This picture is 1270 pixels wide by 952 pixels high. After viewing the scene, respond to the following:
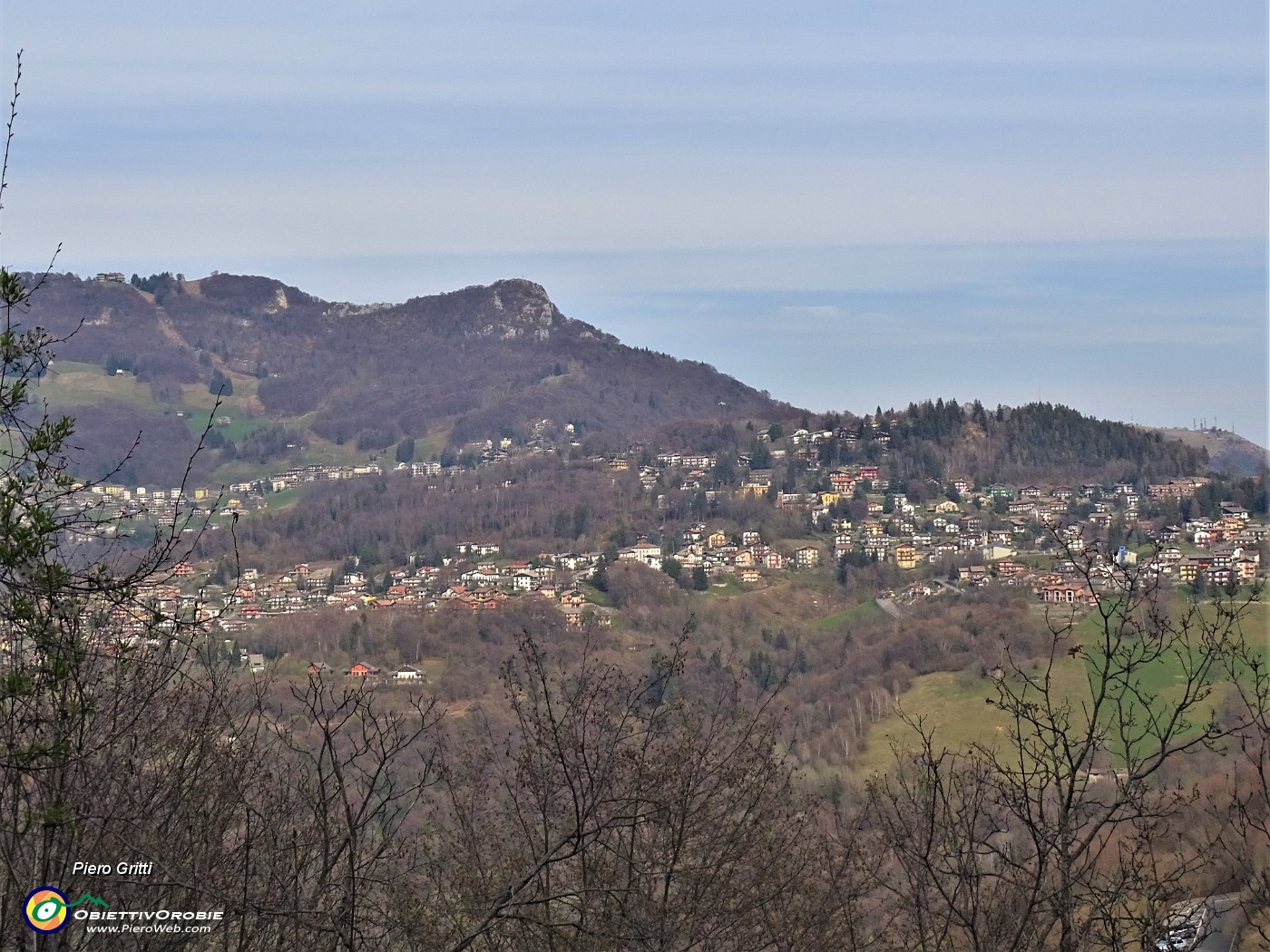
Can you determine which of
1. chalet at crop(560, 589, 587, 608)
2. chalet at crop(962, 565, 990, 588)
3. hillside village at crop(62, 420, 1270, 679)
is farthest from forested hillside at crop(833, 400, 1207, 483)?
chalet at crop(560, 589, 587, 608)

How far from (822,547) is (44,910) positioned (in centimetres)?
11273

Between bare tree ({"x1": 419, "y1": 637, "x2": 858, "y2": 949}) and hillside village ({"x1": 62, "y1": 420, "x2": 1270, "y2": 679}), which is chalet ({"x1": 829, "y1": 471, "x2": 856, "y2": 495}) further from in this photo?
bare tree ({"x1": 419, "y1": 637, "x2": 858, "y2": 949})

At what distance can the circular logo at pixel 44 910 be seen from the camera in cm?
582

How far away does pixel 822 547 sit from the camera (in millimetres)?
116938

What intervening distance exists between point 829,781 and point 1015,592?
160 feet

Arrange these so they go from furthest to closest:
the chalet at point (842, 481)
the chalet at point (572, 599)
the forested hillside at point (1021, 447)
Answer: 1. the forested hillside at point (1021, 447)
2. the chalet at point (842, 481)
3. the chalet at point (572, 599)

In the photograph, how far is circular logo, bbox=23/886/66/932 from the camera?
Answer: 229 inches

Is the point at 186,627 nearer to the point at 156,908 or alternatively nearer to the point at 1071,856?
the point at 156,908

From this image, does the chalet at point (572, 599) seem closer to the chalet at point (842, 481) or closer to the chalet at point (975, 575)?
the chalet at point (975, 575)

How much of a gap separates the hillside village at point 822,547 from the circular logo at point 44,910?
2608 inches

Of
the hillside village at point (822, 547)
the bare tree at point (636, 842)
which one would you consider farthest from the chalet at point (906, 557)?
the bare tree at point (636, 842)

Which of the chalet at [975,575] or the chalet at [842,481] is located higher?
the chalet at [842,481]

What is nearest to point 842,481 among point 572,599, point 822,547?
point 822,547

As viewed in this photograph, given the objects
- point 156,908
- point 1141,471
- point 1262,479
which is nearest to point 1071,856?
point 156,908
